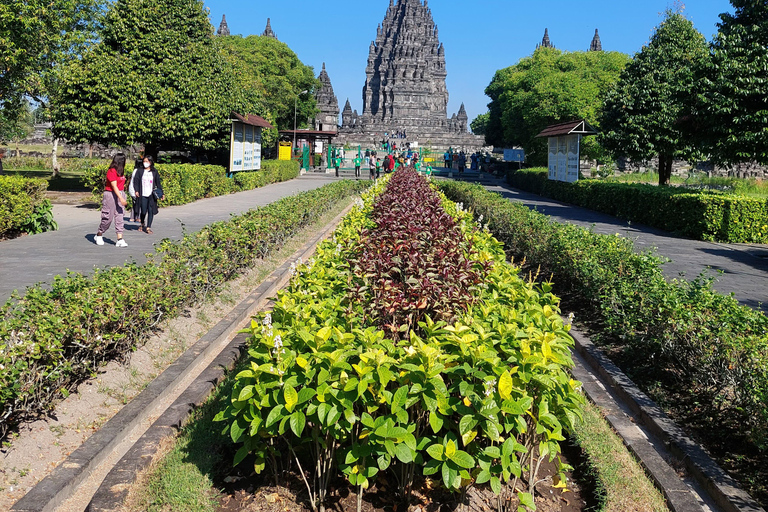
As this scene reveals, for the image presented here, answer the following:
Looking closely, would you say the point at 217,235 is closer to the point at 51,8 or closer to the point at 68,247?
the point at 68,247

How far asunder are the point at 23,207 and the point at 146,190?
6.81 ft

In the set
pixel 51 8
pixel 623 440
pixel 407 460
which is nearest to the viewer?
pixel 407 460

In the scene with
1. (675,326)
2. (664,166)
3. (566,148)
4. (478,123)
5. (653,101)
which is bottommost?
(675,326)

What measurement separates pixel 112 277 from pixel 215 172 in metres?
17.0

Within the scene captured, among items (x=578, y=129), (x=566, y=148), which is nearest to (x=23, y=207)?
(x=578, y=129)

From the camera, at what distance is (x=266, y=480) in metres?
3.44

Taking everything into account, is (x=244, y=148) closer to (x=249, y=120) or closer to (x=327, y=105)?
(x=249, y=120)

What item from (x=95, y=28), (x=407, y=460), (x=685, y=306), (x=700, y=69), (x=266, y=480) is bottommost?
(x=266, y=480)

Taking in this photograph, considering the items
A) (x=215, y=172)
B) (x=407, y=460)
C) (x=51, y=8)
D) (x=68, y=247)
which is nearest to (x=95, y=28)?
(x=51, y=8)

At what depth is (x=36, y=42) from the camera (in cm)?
2000

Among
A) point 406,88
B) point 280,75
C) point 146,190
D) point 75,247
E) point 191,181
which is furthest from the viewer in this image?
point 406,88

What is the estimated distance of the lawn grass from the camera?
3.36 meters

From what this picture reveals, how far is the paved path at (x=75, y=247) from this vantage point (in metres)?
7.73

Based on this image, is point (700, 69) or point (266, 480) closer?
point (266, 480)
